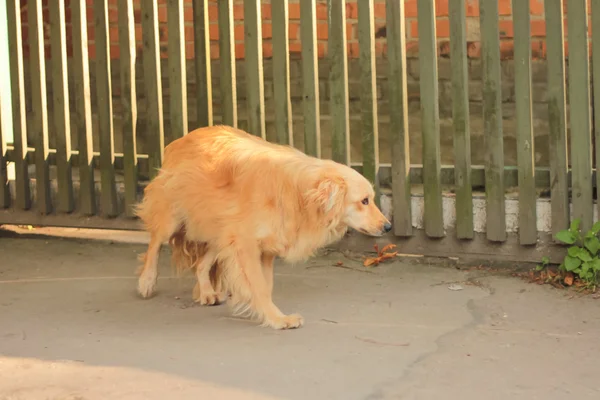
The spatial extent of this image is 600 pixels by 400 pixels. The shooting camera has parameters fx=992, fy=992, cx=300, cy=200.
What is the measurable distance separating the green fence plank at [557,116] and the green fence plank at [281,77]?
162 centimetres

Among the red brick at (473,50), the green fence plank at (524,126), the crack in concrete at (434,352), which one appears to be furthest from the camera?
the red brick at (473,50)

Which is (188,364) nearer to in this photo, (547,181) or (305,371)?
(305,371)

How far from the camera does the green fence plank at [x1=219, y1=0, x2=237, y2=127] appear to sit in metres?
6.37

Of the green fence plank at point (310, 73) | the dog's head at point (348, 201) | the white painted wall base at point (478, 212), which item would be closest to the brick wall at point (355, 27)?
the green fence plank at point (310, 73)

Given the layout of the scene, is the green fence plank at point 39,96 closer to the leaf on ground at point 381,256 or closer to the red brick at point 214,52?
the red brick at point 214,52

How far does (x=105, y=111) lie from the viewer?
22.2 ft

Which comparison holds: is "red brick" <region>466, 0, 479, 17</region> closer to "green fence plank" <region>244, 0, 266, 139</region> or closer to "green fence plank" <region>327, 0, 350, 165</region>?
"green fence plank" <region>327, 0, 350, 165</region>

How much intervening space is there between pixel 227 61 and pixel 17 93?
5.24 feet

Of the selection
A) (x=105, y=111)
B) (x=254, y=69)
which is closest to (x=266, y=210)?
(x=254, y=69)

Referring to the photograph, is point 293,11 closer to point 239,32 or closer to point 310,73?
point 239,32

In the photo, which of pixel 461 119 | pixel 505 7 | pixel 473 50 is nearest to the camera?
pixel 461 119

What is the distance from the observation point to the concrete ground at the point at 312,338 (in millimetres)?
4090

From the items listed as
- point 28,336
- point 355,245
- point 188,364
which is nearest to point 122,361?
point 188,364

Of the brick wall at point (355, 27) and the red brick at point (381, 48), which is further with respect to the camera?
A: the red brick at point (381, 48)
